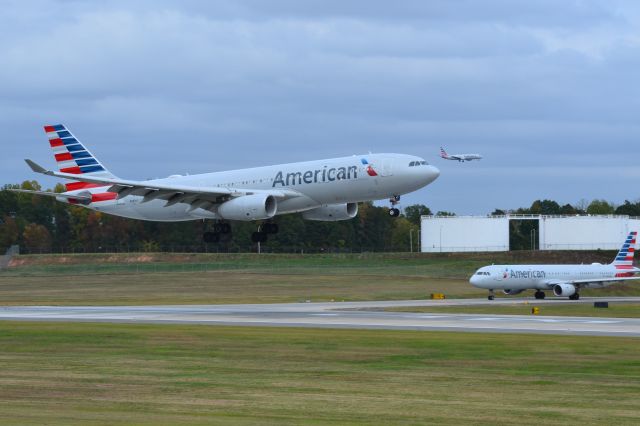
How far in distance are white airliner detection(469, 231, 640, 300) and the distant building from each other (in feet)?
151

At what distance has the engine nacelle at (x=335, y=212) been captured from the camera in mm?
73000

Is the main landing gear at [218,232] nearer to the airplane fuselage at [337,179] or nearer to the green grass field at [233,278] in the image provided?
the airplane fuselage at [337,179]

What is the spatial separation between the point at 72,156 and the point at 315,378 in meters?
52.4

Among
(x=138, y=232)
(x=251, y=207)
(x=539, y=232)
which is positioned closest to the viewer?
(x=251, y=207)

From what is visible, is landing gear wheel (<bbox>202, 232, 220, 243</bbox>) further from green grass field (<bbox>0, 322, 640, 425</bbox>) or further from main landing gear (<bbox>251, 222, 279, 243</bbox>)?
green grass field (<bbox>0, 322, 640, 425</bbox>)

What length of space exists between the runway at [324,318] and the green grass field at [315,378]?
15.9ft

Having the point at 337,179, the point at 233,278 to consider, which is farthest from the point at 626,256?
the point at 337,179

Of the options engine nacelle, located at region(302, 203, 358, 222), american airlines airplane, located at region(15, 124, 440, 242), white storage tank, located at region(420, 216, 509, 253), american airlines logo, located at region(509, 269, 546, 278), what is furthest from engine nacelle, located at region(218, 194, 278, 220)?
white storage tank, located at region(420, 216, 509, 253)

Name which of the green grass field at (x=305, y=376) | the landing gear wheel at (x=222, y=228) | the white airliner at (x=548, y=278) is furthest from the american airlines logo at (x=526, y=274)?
the green grass field at (x=305, y=376)

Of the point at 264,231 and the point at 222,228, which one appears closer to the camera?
the point at 264,231

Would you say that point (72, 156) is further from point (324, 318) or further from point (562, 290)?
point (562, 290)

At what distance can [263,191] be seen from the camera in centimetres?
6906

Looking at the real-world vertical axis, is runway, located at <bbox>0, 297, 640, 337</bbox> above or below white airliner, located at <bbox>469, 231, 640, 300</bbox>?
below

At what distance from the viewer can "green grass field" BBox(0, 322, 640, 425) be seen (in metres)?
25.8
